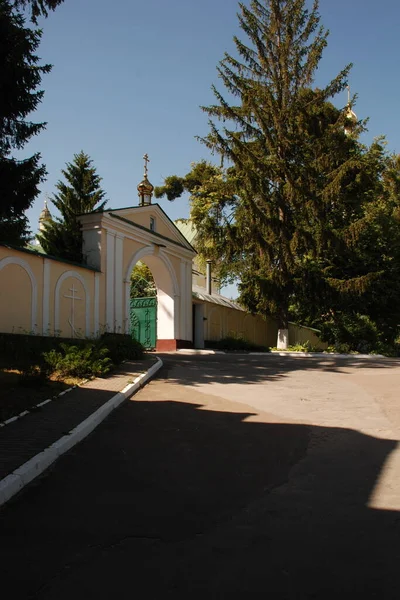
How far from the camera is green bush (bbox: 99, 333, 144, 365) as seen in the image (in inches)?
567

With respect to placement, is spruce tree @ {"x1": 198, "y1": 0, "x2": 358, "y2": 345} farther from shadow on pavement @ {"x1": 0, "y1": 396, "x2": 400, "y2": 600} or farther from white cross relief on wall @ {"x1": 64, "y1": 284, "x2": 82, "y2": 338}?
shadow on pavement @ {"x1": 0, "y1": 396, "x2": 400, "y2": 600}

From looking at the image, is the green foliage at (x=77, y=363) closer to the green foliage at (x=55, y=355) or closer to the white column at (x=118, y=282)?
the green foliage at (x=55, y=355)

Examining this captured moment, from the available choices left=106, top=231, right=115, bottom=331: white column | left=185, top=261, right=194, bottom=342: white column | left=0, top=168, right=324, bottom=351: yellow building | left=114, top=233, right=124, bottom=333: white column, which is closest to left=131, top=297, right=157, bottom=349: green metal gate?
left=0, top=168, right=324, bottom=351: yellow building

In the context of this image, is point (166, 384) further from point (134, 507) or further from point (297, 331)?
point (297, 331)

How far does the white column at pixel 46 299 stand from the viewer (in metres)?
16.3

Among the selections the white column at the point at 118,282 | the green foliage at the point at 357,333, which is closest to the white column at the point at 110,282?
the white column at the point at 118,282

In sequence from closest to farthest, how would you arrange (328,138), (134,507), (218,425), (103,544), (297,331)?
(103,544) → (134,507) → (218,425) → (328,138) → (297,331)

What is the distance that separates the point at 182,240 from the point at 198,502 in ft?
76.2

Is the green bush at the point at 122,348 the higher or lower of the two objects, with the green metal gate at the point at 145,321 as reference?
lower

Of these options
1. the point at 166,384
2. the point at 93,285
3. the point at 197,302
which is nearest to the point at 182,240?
the point at 197,302

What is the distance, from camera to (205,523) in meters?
3.76

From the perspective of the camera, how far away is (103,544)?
11.1ft

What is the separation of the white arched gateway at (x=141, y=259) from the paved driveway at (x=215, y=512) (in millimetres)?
12707

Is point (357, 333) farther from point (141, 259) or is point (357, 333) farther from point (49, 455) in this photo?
point (49, 455)
